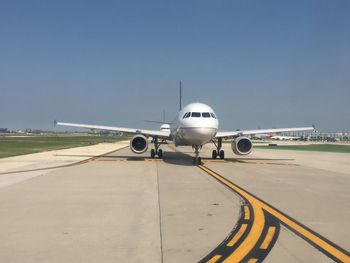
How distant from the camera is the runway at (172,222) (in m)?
6.19

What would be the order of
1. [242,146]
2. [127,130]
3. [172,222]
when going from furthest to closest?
[127,130] < [242,146] < [172,222]

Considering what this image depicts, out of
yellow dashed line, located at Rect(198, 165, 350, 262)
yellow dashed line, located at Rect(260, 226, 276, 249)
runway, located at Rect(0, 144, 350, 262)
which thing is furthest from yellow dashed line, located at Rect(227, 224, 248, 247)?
yellow dashed line, located at Rect(260, 226, 276, 249)

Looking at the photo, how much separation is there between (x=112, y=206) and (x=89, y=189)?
322cm

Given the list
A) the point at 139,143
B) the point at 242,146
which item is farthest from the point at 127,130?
the point at 242,146

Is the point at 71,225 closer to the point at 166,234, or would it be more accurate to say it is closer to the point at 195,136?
the point at 166,234

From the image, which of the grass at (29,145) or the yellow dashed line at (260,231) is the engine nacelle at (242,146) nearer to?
the yellow dashed line at (260,231)

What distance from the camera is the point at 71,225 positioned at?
26.1ft

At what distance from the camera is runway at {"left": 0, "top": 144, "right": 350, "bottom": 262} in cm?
619

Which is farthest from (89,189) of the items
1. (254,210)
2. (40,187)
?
(254,210)

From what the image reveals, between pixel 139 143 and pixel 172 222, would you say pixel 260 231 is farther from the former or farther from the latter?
pixel 139 143

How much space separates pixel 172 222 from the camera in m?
8.28

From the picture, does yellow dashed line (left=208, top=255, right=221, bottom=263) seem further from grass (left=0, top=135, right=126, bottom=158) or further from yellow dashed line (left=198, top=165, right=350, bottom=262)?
grass (left=0, top=135, right=126, bottom=158)

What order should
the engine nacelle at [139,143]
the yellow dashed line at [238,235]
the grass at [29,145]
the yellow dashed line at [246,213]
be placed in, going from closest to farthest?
the yellow dashed line at [238,235] → the yellow dashed line at [246,213] → the engine nacelle at [139,143] → the grass at [29,145]

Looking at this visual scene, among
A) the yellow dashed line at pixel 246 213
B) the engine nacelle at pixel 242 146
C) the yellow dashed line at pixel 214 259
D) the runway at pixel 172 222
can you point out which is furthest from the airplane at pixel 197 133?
the yellow dashed line at pixel 214 259
